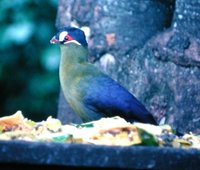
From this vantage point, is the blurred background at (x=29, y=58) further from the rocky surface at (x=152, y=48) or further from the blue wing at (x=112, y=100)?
the blue wing at (x=112, y=100)

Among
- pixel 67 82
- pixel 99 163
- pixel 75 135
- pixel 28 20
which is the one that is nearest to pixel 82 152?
pixel 99 163

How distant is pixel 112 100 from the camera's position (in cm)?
487

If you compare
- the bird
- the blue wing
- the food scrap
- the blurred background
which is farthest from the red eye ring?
the food scrap

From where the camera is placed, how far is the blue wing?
4.73 metres

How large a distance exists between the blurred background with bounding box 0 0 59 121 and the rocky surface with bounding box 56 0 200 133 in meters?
1.23

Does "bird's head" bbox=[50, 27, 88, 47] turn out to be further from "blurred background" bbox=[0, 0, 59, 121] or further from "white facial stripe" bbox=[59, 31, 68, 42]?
"blurred background" bbox=[0, 0, 59, 121]

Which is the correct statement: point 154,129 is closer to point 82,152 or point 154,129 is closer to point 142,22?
point 82,152

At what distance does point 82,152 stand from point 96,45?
10.5 ft

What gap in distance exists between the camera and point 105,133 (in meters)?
2.66

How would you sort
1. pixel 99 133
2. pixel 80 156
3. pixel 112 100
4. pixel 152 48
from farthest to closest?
1. pixel 152 48
2. pixel 112 100
3. pixel 99 133
4. pixel 80 156

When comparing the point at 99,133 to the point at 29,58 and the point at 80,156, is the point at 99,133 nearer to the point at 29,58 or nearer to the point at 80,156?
the point at 80,156

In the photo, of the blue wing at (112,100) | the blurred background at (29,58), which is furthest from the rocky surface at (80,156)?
the blurred background at (29,58)

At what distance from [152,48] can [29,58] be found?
2075 mm

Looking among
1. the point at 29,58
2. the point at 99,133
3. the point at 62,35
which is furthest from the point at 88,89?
the point at 99,133
